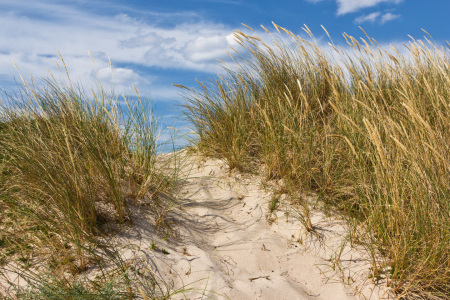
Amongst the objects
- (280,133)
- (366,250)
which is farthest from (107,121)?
(366,250)

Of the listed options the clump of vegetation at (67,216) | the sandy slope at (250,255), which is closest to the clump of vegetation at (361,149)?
the sandy slope at (250,255)

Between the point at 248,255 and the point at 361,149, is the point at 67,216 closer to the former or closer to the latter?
the point at 248,255

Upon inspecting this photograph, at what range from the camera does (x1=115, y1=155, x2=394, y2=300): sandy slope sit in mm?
2070

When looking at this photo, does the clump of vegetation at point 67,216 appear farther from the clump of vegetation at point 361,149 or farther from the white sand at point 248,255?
the clump of vegetation at point 361,149

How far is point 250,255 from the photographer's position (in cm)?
245

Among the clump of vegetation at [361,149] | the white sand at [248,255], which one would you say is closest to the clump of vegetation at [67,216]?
the white sand at [248,255]

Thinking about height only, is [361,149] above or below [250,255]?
above

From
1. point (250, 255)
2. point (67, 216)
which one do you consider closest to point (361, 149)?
point (250, 255)

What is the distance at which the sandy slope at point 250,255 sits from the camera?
2.07 meters

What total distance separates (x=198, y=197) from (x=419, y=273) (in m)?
2.06

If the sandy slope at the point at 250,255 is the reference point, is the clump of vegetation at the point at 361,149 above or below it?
above

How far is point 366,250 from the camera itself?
2197mm

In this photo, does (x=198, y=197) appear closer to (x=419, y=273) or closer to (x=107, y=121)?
(x=107, y=121)

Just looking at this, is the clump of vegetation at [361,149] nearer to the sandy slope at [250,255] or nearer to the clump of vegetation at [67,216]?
the sandy slope at [250,255]
